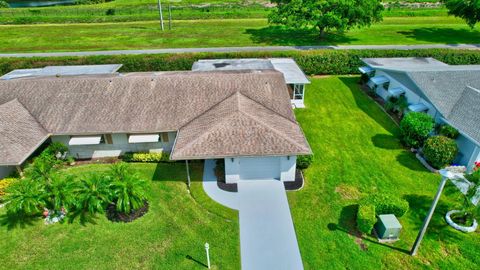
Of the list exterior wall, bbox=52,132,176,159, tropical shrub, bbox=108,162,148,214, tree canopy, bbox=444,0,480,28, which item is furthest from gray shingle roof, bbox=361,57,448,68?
tropical shrub, bbox=108,162,148,214

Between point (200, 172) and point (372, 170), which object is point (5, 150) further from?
point (372, 170)

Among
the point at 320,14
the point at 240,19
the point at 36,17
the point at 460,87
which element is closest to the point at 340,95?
the point at 460,87

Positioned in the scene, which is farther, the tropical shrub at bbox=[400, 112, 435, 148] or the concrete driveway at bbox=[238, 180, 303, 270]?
the tropical shrub at bbox=[400, 112, 435, 148]

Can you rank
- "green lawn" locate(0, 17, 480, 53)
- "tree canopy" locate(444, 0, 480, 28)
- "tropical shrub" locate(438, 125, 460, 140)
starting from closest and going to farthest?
"tropical shrub" locate(438, 125, 460, 140) → "tree canopy" locate(444, 0, 480, 28) → "green lawn" locate(0, 17, 480, 53)

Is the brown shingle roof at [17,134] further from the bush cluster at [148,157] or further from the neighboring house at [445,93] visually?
the neighboring house at [445,93]

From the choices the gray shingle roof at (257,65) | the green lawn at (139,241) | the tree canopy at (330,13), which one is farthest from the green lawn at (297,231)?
the tree canopy at (330,13)

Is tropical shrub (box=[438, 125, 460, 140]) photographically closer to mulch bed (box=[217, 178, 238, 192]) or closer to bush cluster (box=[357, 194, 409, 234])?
bush cluster (box=[357, 194, 409, 234])
